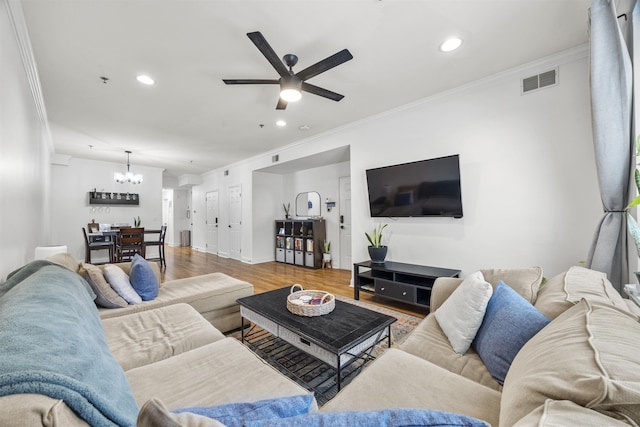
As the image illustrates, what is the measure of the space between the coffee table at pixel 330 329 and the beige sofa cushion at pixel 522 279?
756 mm

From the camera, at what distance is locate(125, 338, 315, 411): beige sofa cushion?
1.05 metres

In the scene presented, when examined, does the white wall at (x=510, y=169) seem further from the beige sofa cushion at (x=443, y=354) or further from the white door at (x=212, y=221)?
the white door at (x=212, y=221)

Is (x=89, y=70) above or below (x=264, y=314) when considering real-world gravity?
above

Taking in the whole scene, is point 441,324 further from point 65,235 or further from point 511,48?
point 65,235

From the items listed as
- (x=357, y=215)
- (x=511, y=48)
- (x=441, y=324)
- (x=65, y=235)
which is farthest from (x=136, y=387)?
(x=65, y=235)

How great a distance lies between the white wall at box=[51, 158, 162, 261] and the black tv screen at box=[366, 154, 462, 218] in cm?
666

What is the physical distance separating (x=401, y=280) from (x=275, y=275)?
2619mm

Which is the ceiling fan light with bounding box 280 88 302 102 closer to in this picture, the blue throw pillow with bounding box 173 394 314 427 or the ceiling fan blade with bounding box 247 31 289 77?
the ceiling fan blade with bounding box 247 31 289 77

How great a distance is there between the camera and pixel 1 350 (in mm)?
562

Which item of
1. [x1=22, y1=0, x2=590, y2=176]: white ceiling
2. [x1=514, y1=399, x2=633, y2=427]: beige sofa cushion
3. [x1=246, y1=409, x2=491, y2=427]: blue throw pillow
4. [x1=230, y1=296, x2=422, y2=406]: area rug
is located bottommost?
[x1=230, y1=296, x2=422, y2=406]: area rug

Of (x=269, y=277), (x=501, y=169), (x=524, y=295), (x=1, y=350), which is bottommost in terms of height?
(x=269, y=277)

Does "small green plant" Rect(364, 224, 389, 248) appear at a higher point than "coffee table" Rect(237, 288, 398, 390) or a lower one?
higher

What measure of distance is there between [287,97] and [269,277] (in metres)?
3.37

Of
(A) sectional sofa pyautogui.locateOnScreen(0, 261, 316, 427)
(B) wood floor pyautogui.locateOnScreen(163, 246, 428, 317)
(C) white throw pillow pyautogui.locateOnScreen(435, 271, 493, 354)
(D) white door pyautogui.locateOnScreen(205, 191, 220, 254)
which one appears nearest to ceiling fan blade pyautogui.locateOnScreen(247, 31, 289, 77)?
(A) sectional sofa pyautogui.locateOnScreen(0, 261, 316, 427)
